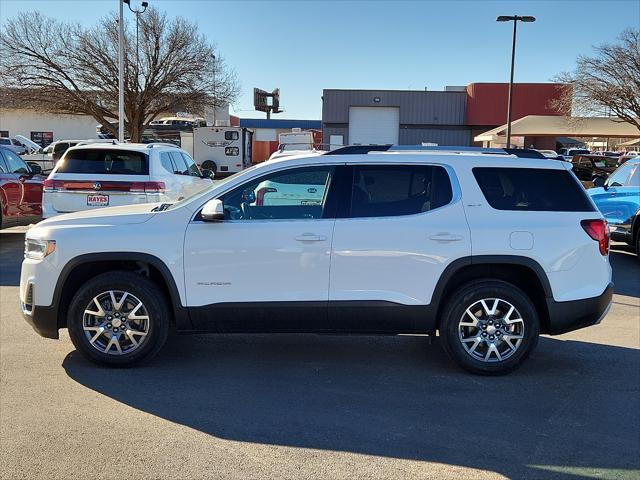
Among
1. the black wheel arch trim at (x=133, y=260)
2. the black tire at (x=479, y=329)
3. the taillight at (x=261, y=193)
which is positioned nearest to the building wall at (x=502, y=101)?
the black tire at (x=479, y=329)

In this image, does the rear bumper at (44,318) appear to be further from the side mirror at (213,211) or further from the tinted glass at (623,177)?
the tinted glass at (623,177)

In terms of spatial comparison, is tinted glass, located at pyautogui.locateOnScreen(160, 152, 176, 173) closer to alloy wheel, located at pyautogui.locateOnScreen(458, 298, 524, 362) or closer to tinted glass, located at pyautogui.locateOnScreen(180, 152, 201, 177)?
tinted glass, located at pyautogui.locateOnScreen(180, 152, 201, 177)

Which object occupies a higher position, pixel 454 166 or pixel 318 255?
pixel 454 166

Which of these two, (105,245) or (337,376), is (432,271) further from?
(105,245)

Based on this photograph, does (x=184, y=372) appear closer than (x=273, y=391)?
No

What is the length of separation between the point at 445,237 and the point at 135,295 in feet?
8.36

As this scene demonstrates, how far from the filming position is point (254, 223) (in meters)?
4.89

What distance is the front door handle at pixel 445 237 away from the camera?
16.0 ft

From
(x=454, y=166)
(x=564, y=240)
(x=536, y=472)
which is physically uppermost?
(x=454, y=166)

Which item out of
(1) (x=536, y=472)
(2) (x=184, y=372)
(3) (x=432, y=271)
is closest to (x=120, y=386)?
(2) (x=184, y=372)

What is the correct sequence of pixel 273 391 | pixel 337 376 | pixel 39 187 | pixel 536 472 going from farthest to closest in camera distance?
pixel 39 187 → pixel 337 376 → pixel 273 391 → pixel 536 472

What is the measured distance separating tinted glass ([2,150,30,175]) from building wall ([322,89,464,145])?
38515 mm

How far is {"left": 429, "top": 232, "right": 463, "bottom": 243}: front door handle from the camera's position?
4862 millimetres

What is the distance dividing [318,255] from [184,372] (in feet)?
4.91
